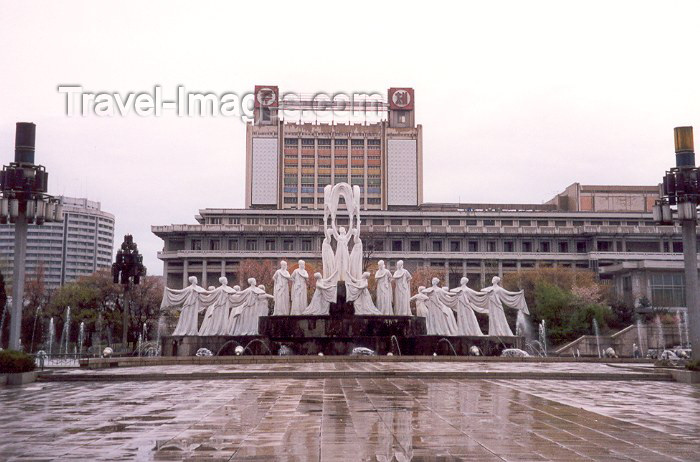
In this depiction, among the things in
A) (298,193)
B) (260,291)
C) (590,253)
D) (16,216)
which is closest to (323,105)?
(298,193)

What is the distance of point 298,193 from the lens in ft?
457

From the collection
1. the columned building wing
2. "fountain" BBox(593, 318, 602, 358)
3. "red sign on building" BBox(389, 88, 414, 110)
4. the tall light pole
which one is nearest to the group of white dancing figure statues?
the tall light pole

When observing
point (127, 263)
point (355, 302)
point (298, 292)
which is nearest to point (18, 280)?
point (127, 263)

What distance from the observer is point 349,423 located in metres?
10.8

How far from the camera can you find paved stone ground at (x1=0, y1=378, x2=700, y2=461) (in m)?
8.57

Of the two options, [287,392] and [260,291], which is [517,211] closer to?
[260,291]

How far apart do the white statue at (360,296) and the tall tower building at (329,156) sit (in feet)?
329

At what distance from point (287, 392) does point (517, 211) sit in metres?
100

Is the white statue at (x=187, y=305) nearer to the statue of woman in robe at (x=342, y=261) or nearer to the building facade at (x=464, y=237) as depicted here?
the statue of woman in robe at (x=342, y=261)

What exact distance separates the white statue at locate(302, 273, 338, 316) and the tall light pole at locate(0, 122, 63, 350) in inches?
554

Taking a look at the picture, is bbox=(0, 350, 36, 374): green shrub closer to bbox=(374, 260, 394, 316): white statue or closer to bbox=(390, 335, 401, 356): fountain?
bbox=(390, 335, 401, 356): fountain

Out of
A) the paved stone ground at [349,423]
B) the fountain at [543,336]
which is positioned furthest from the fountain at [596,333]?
the paved stone ground at [349,423]

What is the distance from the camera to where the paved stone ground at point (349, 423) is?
8.57 m

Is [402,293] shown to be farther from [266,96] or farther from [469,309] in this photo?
[266,96]
